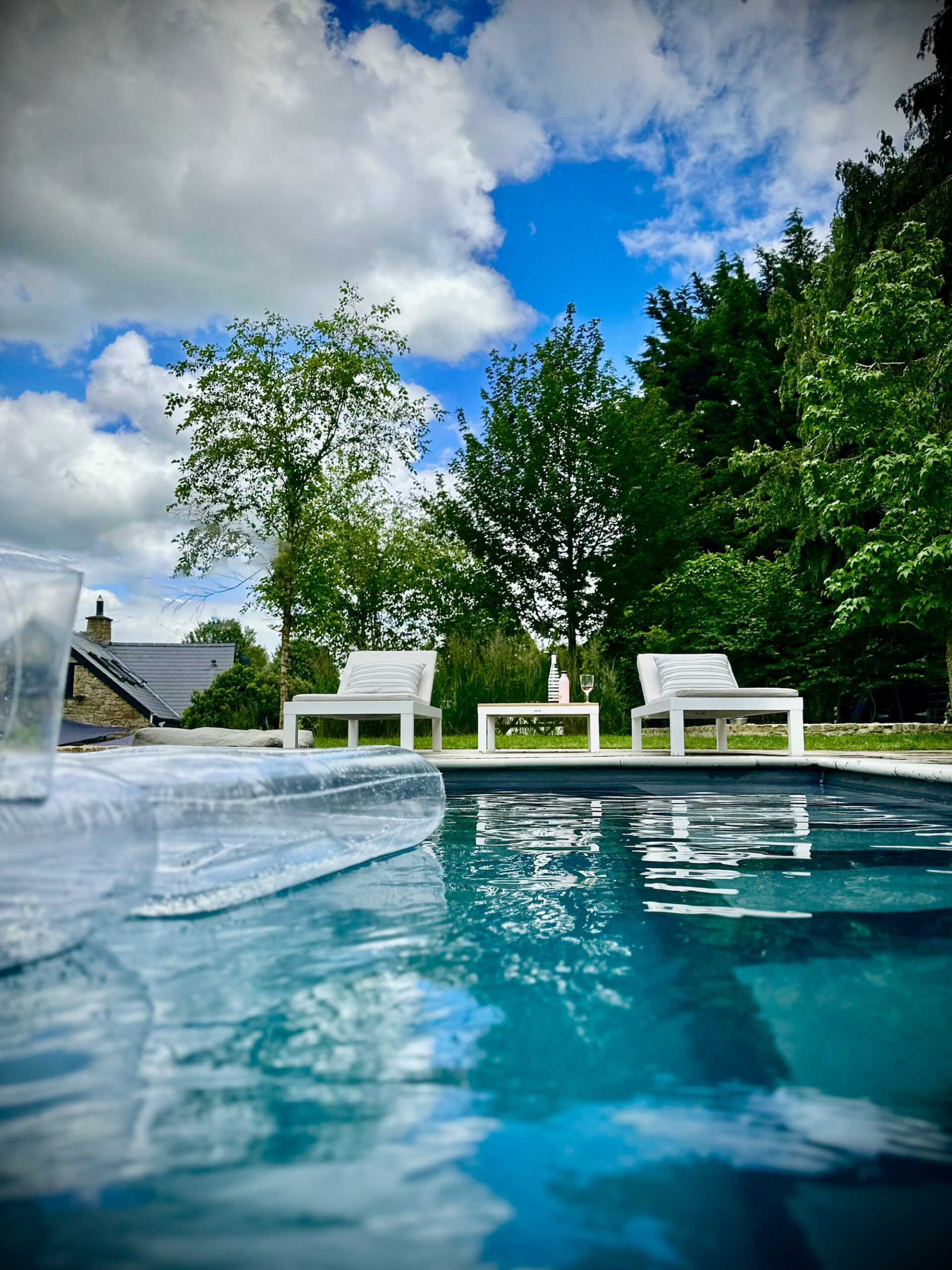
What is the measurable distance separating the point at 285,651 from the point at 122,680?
1218 cm

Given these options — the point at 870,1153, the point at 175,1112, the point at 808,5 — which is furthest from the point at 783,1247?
the point at 808,5

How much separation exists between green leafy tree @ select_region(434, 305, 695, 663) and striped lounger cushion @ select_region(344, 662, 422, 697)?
679cm

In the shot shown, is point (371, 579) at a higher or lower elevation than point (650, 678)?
higher

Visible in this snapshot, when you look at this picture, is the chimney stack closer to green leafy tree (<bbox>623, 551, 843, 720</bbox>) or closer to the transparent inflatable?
green leafy tree (<bbox>623, 551, 843, 720</bbox>)

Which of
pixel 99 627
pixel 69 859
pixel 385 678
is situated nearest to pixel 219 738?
pixel 385 678

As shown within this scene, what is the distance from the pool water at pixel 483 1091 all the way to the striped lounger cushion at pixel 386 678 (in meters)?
5.53

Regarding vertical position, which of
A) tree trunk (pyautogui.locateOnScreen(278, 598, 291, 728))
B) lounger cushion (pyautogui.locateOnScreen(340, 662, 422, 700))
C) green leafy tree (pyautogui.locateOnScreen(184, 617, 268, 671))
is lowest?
lounger cushion (pyautogui.locateOnScreen(340, 662, 422, 700))

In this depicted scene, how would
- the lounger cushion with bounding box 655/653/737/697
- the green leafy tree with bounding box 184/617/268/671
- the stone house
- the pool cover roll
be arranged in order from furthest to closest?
the green leafy tree with bounding box 184/617/268/671, the stone house, the lounger cushion with bounding box 655/653/737/697, the pool cover roll

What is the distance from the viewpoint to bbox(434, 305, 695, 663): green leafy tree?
558 inches

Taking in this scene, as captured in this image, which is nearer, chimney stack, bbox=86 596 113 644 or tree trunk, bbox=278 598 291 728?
tree trunk, bbox=278 598 291 728

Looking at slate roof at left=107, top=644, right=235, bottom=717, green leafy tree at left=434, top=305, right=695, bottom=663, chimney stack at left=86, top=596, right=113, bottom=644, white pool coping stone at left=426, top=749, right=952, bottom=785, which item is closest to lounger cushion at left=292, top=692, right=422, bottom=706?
white pool coping stone at left=426, top=749, right=952, bottom=785

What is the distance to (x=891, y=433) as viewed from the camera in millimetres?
8609

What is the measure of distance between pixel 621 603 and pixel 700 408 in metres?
6.64

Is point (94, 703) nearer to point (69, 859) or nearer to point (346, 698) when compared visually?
point (346, 698)
